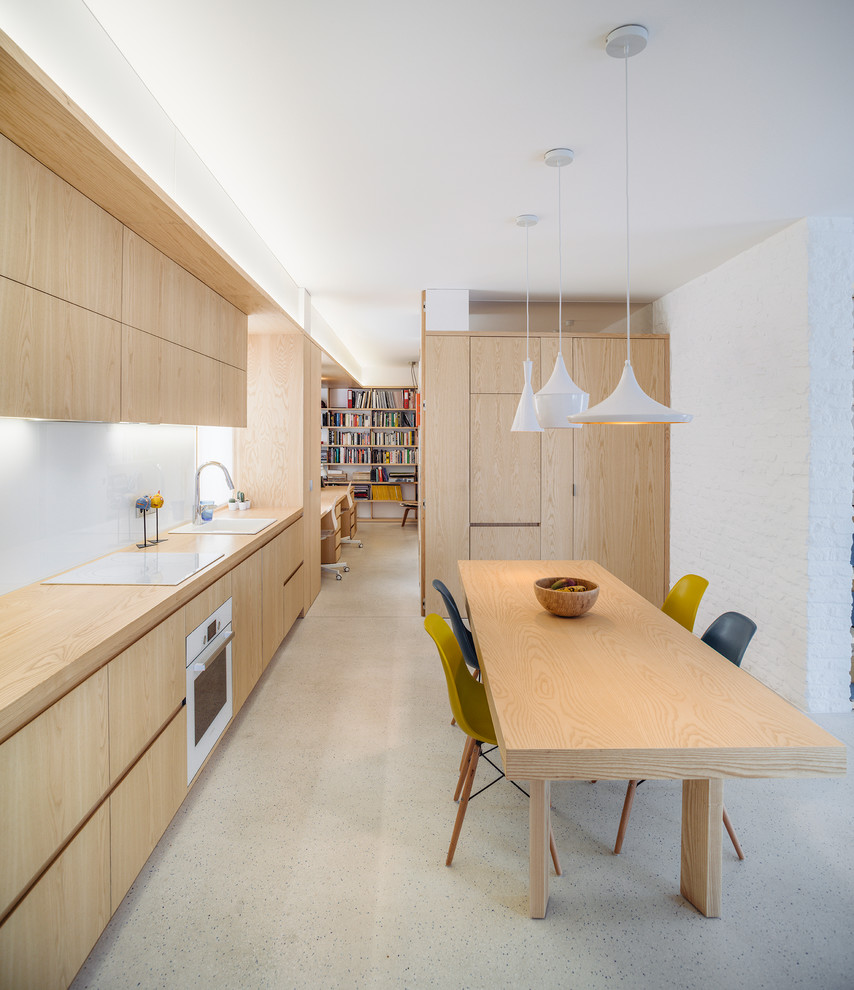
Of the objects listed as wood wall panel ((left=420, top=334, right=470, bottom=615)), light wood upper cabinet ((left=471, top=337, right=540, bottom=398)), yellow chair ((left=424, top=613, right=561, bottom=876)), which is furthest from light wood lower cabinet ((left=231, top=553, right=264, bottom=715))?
light wood upper cabinet ((left=471, top=337, right=540, bottom=398))

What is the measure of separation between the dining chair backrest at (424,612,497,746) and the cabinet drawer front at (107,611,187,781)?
0.88 metres

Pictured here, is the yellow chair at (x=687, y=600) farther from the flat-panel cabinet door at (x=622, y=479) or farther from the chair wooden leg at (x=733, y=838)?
the flat-panel cabinet door at (x=622, y=479)

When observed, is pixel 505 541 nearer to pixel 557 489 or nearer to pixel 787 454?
pixel 557 489

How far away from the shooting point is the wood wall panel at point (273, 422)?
14.7 ft

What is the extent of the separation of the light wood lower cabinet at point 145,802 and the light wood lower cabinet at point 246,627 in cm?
68

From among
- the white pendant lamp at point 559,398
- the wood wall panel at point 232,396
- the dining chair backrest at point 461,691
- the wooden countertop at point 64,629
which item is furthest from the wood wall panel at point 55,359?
the white pendant lamp at point 559,398

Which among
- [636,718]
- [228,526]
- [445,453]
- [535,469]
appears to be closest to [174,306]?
[228,526]

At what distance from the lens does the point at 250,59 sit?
1945 millimetres

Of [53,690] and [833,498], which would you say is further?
[833,498]

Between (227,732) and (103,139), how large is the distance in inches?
99.5

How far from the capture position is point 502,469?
4.72 metres

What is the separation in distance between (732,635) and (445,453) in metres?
2.80

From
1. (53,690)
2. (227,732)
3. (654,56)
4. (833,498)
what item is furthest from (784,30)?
(227,732)

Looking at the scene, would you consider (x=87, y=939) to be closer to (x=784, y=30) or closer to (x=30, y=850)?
(x=30, y=850)
